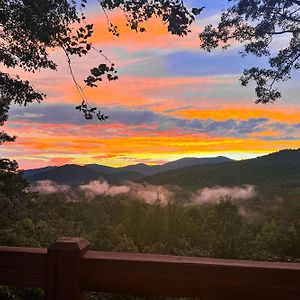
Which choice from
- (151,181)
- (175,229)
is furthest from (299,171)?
(175,229)

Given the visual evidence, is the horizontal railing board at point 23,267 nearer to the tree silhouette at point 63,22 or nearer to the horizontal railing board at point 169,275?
the horizontal railing board at point 169,275

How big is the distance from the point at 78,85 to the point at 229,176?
139675 mm

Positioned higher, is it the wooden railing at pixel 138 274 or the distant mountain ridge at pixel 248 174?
the distant mountain ridge at pixel 248 174

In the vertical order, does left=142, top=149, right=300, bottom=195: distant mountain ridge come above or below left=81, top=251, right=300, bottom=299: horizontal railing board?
above

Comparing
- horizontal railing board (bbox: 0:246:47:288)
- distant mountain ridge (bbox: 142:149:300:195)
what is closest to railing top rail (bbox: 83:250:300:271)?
horizontal railing board (bbox: 0:246:47:288)

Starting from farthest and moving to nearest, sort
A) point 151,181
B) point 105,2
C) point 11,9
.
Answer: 1. point 151,181
2. point 11,9
3. point 105,2

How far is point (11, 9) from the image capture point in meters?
7.24

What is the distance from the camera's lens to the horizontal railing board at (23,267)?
7.25 ft

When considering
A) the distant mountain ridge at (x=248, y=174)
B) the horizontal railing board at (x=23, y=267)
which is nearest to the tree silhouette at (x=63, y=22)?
the horizontal railing board at (x=23, y=267)

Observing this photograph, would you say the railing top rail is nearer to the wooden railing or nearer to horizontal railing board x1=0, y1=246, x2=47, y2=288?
the wooden railing

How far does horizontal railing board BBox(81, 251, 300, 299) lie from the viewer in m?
2.01

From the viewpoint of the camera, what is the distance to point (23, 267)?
2242 mm

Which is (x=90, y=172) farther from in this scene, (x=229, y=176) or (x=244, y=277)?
(x=244, y=277)

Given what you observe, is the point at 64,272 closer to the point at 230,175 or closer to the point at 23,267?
the point at 23,267
